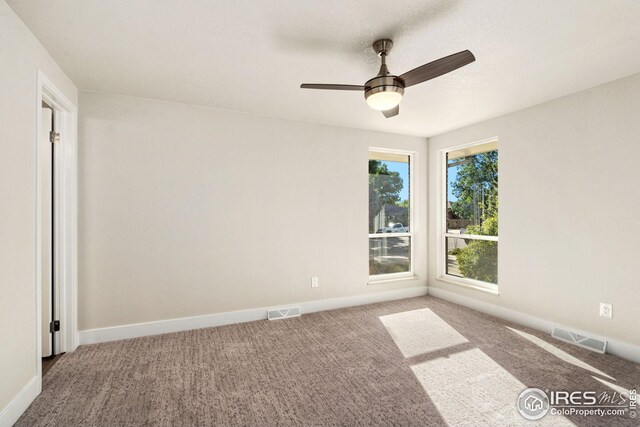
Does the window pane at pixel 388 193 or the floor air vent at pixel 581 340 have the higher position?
the window pane at pixel 388 193

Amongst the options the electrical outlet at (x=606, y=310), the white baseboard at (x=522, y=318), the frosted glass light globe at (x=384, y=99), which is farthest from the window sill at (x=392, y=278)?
the frosted glass light globe at (x=384, y=99)

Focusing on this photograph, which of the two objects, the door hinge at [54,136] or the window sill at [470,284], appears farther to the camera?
the window sill at [470,284]

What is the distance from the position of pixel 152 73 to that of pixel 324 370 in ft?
9.48

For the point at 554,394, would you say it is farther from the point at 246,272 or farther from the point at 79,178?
the point at 79,178

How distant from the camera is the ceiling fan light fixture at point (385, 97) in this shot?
6.81 ft

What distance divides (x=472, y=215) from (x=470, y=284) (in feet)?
3.14

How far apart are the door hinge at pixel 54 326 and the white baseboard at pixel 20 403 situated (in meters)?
0.77

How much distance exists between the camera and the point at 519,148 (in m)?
3.58

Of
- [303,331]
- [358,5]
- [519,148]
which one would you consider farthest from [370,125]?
[303,331]

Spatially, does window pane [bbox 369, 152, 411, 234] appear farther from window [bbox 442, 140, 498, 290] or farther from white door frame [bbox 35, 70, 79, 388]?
white door frame [bbox 35, 70, 79, 388]

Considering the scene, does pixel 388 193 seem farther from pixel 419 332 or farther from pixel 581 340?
pixel 581 340

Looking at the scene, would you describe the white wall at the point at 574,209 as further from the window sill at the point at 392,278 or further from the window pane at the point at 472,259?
the window sill at the point at 392,278

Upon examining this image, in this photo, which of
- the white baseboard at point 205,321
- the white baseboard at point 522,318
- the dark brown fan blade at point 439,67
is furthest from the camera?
the white baseboard at point 205,321

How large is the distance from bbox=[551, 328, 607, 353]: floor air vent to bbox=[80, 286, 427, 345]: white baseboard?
1.94 m
